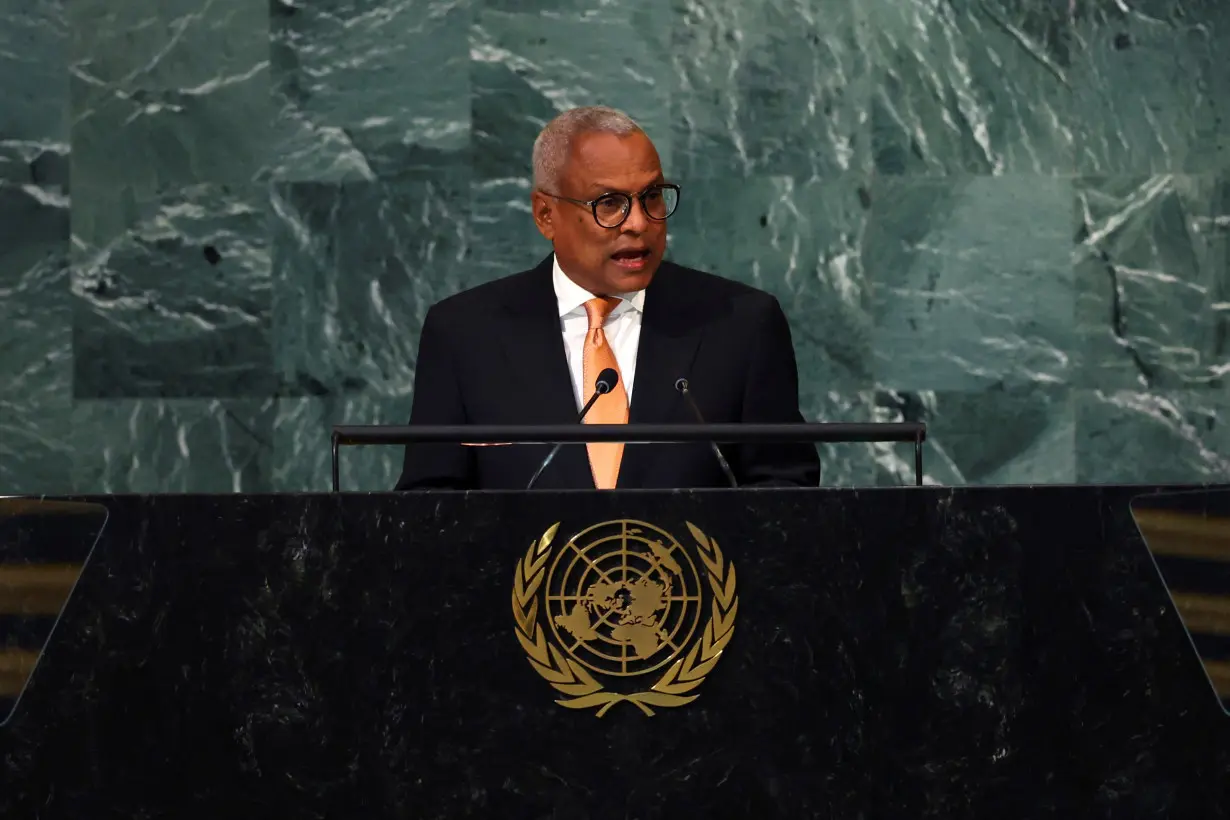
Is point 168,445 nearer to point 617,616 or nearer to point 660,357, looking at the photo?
point 660,357

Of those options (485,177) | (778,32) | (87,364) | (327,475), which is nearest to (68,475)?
(87,364)

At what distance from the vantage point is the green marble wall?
180 inches

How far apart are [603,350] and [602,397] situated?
99 mm

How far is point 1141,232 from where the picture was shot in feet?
15.1

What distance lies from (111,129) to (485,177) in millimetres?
1020

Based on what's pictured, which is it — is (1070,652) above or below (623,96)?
below

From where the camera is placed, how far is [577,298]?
307 centimetres

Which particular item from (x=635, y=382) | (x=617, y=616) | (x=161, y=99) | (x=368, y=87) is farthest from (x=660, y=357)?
(x=161, y=99)

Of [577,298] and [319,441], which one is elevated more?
[577,298]

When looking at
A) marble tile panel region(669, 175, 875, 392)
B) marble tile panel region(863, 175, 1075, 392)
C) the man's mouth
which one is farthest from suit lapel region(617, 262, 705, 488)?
marble tile panel region(863, 175, 1075, 392)

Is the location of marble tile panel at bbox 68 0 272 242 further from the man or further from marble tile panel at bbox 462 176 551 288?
the man

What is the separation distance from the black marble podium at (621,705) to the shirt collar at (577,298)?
0.99 metres

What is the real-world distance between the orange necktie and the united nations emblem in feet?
2.29

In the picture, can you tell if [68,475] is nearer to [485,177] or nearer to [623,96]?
[485,177]
